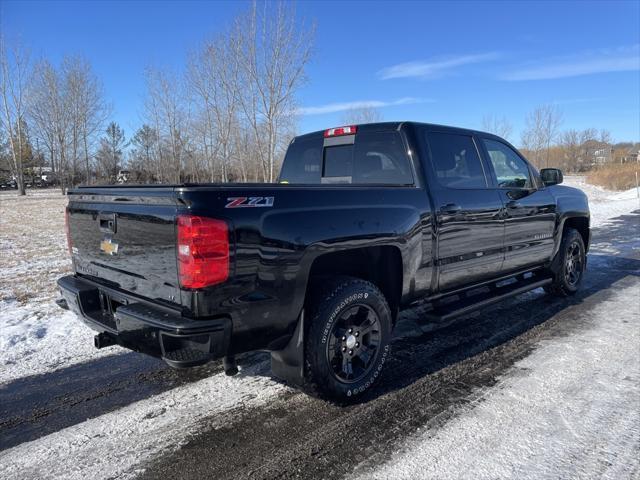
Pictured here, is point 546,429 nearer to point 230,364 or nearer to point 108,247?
point 230,364

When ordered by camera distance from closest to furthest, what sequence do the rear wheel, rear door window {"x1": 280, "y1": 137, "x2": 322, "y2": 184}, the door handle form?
the door handle < rear door window {"x1": 280, "y1": 137, "x2": 322, "y2": 184} < the rear wheel

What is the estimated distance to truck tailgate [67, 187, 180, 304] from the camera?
8.39 feet

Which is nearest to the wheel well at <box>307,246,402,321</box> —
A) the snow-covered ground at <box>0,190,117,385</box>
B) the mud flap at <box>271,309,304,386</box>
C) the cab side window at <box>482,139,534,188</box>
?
the mud flap at <box>271,309,304,386</box>

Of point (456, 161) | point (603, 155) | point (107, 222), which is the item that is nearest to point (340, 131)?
point (456, 161)

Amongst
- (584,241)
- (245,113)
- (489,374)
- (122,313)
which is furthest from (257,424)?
(245,113)

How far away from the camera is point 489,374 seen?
3613 mm

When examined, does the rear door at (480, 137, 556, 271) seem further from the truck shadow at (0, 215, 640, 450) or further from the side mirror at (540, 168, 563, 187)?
the truck shadow at (0, 215, 640, 450)

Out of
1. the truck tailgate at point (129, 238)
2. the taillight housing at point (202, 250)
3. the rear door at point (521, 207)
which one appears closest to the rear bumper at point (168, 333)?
the truck tailgate at point (129, 238)

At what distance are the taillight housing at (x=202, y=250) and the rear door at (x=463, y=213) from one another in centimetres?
202

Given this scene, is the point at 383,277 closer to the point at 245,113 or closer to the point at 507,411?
the point at 507,411

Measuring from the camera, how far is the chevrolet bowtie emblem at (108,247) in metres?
3.00

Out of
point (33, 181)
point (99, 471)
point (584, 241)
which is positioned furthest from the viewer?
point (33, 181)

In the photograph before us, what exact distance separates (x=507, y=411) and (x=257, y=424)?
168 centimetres

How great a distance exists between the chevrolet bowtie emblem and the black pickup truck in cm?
1
